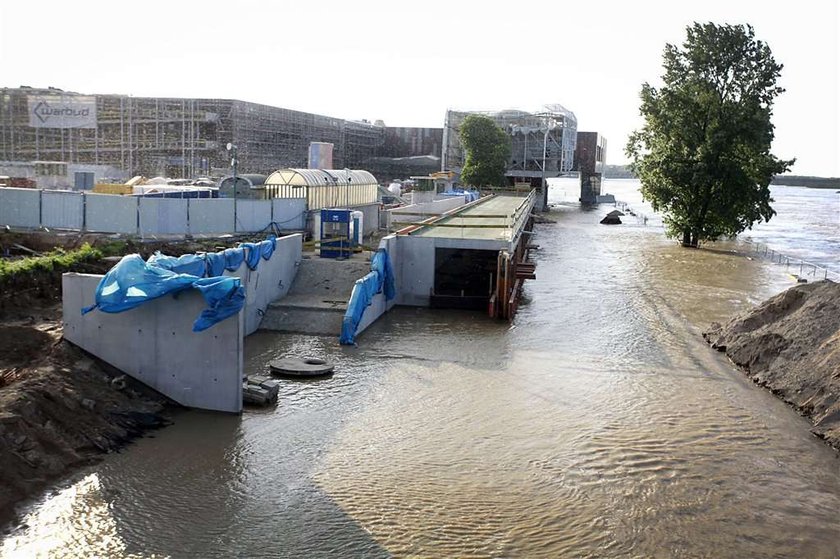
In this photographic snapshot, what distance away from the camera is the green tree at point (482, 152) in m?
88.2

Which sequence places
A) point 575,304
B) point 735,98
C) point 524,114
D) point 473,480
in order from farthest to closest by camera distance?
point 524,114 → point 735,98 → point 575,304 → point 473,480

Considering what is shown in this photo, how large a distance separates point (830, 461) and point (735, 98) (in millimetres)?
42059

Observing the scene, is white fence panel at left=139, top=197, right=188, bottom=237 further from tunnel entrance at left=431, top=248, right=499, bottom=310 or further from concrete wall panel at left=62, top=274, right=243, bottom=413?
concrete wall panel at left=62, top=274, right=243, bottom=413

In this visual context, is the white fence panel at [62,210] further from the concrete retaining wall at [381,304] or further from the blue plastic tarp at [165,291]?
the blue plastic tarp at [165,291]

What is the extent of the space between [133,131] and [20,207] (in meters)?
50.4

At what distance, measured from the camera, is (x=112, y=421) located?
47.1ft

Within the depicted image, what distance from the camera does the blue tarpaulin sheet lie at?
74.3 feet

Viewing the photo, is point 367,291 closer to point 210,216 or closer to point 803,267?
point 210,216

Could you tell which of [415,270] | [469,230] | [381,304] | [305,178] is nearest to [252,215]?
[305,178]

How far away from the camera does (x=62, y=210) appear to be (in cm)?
2709

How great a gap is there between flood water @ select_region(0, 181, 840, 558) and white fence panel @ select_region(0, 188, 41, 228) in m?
10.1

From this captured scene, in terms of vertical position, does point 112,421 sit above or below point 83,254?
below

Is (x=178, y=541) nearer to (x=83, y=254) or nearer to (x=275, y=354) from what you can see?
(x=275, y=354)

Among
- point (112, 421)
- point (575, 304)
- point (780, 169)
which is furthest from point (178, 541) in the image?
point (780, 169)
